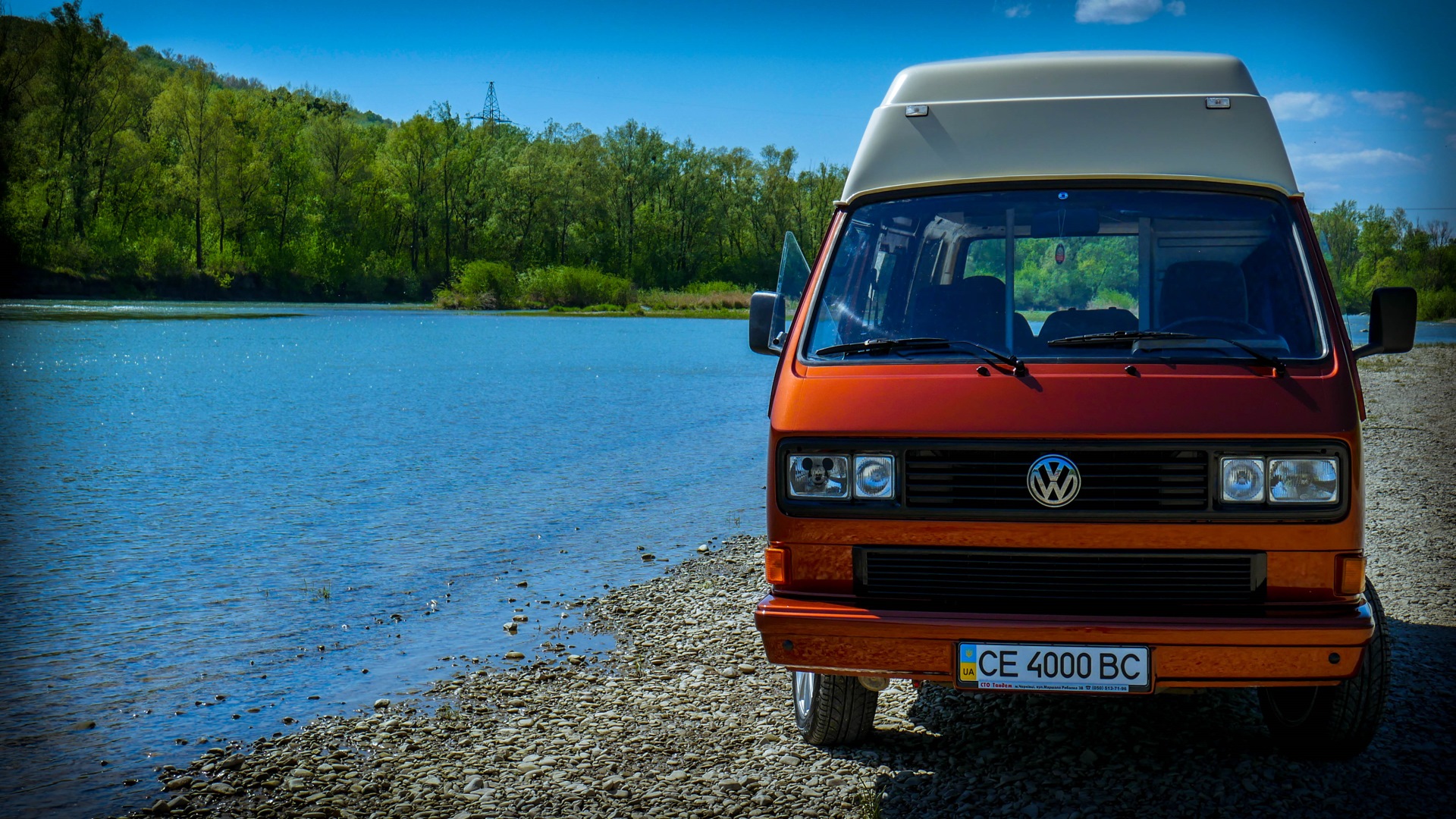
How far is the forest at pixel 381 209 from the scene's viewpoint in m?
72.1

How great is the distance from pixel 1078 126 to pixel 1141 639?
212cm

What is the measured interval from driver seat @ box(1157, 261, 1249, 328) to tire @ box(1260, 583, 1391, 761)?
119 centimetres

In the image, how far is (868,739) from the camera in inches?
199

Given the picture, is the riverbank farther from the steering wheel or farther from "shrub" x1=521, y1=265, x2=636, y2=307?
the steering wheel

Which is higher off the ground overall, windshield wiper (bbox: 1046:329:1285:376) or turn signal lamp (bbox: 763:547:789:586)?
windshield wiper (bbox: 1046:329:1285:376)

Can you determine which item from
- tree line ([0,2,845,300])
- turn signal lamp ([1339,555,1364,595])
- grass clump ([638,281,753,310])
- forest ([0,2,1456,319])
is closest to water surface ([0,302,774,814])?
turn signal lamp ([1339,555,1364,595])

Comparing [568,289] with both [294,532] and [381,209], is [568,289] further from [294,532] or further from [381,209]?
[294,532]

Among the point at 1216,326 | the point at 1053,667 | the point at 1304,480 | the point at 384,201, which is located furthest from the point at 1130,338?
the point at 384,201

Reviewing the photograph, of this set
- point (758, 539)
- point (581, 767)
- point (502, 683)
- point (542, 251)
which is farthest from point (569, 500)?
point (542, 251)

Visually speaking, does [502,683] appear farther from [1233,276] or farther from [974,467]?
[1233,276]

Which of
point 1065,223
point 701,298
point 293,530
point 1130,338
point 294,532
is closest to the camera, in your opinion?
point 1130,338

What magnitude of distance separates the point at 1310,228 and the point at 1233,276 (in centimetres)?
38

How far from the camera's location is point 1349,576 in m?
3.85

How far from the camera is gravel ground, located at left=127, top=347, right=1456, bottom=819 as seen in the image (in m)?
4.38
